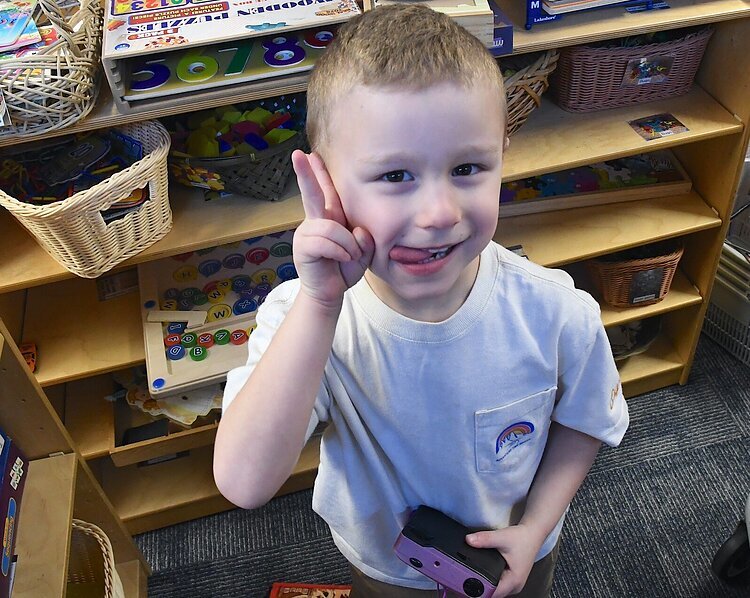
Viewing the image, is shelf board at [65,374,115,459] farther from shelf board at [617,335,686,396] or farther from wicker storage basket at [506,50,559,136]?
shelf board at [617,335,686,396]

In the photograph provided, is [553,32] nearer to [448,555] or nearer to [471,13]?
[471,13]

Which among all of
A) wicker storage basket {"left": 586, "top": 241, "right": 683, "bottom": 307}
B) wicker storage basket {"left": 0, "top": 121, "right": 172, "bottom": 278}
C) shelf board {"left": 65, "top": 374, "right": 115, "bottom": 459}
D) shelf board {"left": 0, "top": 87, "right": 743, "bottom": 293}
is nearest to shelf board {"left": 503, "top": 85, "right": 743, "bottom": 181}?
shelf board {"left": 0, "top": 87, "right": 743, "bottom": 293}

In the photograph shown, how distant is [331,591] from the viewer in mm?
1459

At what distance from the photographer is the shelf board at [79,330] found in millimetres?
1404

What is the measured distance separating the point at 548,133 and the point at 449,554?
0.89m

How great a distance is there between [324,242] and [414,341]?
0.59 feet

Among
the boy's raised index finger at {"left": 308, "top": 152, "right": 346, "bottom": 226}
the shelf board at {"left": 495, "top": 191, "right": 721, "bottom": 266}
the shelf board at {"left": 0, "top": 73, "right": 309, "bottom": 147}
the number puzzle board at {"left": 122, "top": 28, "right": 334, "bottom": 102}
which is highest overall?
the boy's raised index finger at {"left": 308, "top": 152, "right": 346, "bottom": 226}

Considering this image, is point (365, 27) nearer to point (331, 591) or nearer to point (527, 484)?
point (527, 484)

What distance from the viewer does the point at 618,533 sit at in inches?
63.7

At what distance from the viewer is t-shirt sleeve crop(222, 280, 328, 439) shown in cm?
78

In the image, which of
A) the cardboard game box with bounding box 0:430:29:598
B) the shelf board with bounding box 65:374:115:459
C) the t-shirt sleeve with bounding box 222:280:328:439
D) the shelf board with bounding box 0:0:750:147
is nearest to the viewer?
the t-shirt sleeve with bounding box 222:280:328:439

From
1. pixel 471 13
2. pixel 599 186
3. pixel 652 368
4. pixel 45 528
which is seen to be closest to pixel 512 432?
pixel 471 13

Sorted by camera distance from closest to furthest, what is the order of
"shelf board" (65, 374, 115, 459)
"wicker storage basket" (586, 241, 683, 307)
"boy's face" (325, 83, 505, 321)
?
"boy's face" (325, 83, 505, 321), "shelf board" (65, 374, 115, 459), "wicker storage basket" (586, 241, 683, 307)

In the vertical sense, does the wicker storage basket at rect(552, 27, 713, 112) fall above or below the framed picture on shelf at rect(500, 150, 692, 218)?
above
